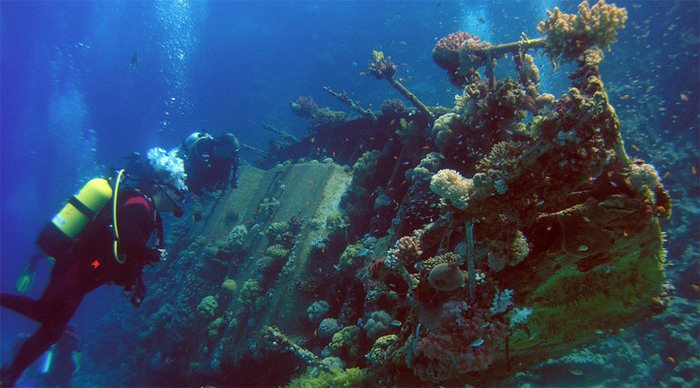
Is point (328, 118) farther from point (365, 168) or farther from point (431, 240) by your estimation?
point (431, 240)

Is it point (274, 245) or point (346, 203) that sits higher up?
point (346, 203)

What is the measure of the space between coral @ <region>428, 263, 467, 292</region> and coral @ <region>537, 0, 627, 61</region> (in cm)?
380

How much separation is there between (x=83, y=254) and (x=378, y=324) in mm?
4615

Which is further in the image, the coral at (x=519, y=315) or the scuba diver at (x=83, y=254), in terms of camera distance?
the scuba diver at (x=83, y=254)

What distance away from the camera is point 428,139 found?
8.23 metres

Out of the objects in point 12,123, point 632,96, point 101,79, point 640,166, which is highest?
point 101,79

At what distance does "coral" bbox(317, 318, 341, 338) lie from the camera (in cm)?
671

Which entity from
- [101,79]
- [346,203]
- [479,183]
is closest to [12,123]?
[101,79]

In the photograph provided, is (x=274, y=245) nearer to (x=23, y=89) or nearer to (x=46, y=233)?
(x=46, y=233)

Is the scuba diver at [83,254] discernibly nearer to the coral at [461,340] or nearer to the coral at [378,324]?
the coral at [378,324]

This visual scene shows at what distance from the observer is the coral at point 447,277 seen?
370 cm

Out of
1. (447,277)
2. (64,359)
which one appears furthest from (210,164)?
(64,359)

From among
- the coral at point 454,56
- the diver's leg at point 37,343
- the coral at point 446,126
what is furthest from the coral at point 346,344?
the coral at point 454,56

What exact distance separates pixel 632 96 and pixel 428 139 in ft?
44.6
